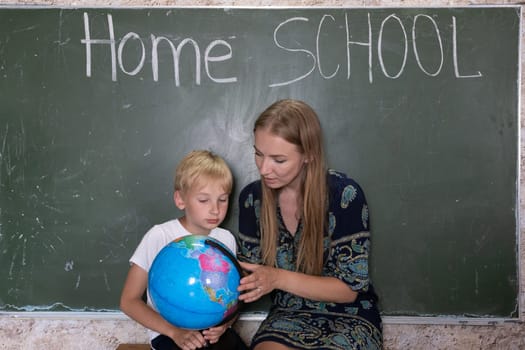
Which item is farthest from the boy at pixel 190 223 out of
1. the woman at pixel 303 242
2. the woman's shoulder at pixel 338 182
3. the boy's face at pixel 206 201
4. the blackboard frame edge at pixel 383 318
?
the blackboard frame edge at pixel 383 318

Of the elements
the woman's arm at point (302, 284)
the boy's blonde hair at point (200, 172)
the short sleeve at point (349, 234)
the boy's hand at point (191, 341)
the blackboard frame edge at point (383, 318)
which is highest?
the boy's blonde hair at point (200, 172)

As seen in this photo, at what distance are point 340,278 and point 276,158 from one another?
583mm

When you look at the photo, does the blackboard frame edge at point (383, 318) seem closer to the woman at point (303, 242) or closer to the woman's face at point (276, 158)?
the woman at point (303, 242)

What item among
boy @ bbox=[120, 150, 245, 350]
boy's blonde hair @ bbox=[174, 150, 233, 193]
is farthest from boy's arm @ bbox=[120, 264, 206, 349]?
boy's blonde hair @ bbox=[174, 150, 233, 193]

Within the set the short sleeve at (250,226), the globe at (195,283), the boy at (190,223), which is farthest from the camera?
the short sleeve at (250,226)

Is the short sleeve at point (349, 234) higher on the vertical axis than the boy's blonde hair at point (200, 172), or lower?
lower

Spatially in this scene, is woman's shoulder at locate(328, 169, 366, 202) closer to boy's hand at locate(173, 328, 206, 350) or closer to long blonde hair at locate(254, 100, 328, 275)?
long blonde hair at locate(254, 100, 328, 275)

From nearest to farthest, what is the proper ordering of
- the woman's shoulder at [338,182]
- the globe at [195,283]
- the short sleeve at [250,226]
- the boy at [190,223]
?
the globe at [195,283]
the boy at [190,223]
the woman's shoulder at [338,182]
the short sleeve at [250,226]

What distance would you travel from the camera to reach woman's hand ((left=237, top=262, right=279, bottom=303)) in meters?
1.90

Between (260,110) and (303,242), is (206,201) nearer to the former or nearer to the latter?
(303,242)

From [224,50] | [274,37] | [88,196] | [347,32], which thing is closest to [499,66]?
[347,32]

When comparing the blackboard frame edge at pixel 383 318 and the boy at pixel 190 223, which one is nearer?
the boy at pixel 190 223

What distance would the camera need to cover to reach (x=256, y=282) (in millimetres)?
1946

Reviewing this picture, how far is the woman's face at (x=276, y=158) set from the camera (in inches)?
81.8
